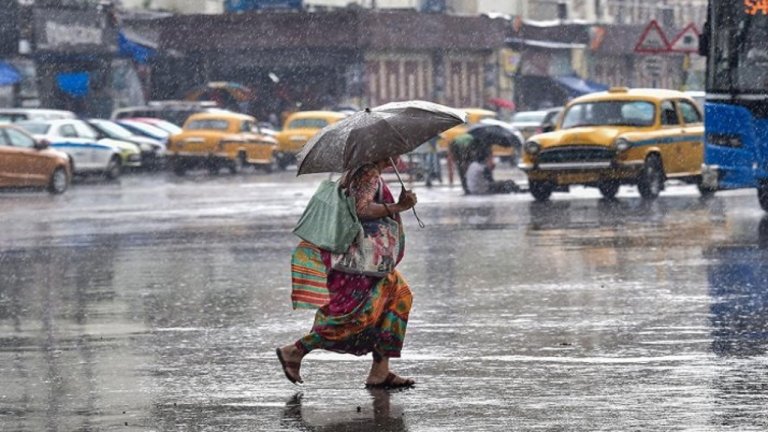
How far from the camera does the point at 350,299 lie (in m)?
9.80

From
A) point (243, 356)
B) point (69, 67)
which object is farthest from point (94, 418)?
point (69, 67)

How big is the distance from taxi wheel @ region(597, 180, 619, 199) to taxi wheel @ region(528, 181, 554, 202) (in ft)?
2.43

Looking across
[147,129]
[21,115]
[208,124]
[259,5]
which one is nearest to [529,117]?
[147,129]

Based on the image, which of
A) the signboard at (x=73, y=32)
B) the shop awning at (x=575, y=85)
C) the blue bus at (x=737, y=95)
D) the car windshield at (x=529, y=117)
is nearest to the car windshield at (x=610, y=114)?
the blue bus at (x=737, y=95)

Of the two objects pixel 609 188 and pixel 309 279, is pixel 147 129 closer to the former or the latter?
pixel 609 188

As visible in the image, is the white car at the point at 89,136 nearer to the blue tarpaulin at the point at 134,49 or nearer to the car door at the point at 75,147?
the car door at the point at 75,147

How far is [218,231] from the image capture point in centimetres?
2417

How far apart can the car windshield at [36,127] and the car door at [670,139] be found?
54.4 ft

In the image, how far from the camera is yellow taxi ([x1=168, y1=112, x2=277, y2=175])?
4794cm

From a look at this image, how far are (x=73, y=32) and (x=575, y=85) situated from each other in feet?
87.3

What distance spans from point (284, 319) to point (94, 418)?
4.57 m

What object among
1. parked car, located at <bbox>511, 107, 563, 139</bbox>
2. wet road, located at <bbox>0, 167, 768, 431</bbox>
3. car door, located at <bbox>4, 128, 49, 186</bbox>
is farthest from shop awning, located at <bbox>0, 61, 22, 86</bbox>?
wet road, located at <bbox>0, 167, 768, 431</bbox>

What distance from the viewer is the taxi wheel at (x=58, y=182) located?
123 feet

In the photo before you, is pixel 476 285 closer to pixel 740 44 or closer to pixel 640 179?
pixel 740 44
